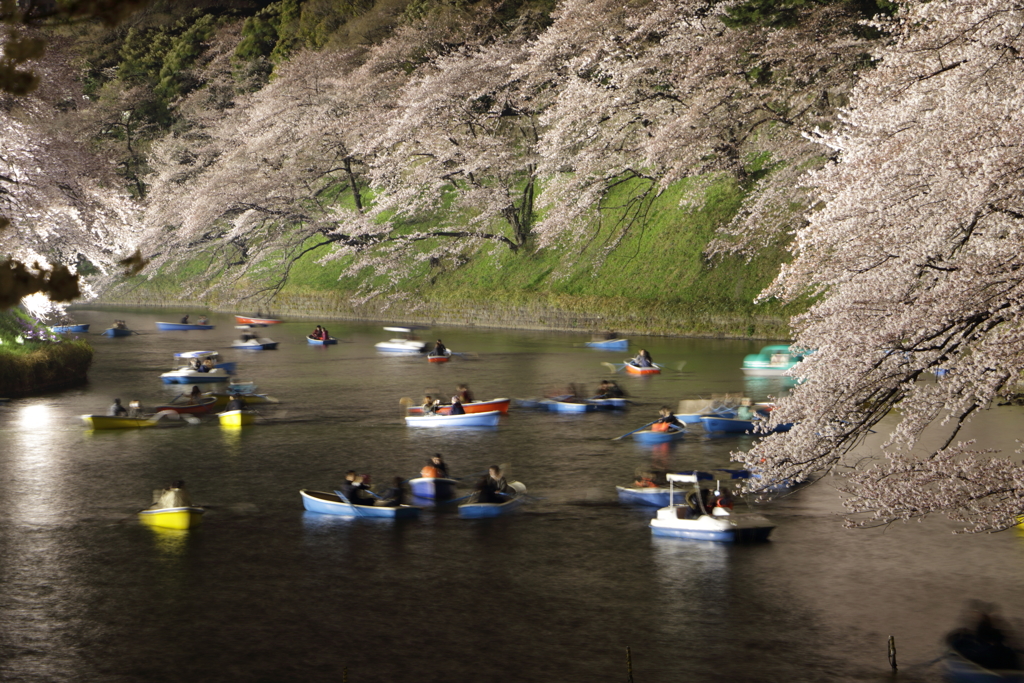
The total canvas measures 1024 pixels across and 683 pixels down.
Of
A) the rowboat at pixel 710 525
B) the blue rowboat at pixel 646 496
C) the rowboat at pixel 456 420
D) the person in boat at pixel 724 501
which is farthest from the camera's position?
the rowboat at pixel 456 420

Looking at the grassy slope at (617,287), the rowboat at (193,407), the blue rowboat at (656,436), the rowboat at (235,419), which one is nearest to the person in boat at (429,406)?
the rowboat at (235,419)

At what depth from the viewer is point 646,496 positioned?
19.8m

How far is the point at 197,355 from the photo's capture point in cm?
4175

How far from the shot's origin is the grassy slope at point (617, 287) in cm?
4631

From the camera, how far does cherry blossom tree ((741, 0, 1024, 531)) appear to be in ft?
42.9

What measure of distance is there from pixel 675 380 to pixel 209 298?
51278 mm

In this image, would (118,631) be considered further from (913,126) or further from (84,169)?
(84,169)

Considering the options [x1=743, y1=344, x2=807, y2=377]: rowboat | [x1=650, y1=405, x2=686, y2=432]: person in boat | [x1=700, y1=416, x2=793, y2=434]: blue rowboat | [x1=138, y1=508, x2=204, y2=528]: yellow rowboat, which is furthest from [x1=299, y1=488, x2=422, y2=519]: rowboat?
[x1=743, y1=344, x2=807, y2=377]: rowboat

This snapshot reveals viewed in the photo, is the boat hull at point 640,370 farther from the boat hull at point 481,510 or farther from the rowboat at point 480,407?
the boat hull at point 481,510

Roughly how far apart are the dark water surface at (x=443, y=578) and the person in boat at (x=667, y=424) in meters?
0.64

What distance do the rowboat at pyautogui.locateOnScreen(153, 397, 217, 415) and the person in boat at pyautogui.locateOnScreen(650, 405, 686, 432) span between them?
48.6ft

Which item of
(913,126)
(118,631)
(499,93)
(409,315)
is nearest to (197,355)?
(409,315)

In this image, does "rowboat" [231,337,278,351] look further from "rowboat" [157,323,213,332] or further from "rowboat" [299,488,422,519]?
"rowboat" [299,488,422,519]

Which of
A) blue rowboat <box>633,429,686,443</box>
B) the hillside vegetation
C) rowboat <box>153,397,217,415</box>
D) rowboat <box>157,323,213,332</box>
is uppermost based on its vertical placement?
the hillside vegetation
